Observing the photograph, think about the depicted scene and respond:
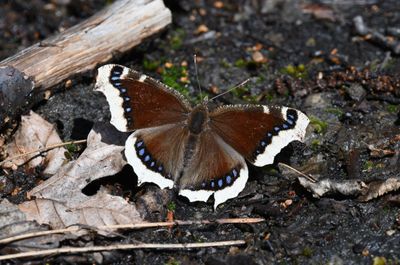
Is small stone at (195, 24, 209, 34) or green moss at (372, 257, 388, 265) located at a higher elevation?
small stone at (195, 24, 209, 34)

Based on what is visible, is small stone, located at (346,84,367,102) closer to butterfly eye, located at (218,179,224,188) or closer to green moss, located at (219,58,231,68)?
green moss, located at (219,58,231,68)

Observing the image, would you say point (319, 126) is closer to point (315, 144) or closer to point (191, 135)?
point (315, 144)

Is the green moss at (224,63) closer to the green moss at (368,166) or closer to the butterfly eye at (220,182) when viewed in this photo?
the green moss at (368,166)

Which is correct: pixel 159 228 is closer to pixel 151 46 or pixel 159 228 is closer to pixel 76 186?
pixel 76 186

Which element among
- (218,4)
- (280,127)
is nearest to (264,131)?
(280,127)

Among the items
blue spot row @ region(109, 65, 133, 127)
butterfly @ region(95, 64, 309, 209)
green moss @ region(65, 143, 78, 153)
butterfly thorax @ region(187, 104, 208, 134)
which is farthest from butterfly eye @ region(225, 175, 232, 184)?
green moss @ region(65, 143, 78, 153)

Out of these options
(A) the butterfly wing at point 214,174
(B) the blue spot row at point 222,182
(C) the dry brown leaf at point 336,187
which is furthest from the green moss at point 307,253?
(B) the blue spot row at point 222,182

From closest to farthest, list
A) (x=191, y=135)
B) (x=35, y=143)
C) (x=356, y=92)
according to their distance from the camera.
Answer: (x=191, y=135) → (x=35, y=143) → (x=356, y=92)
